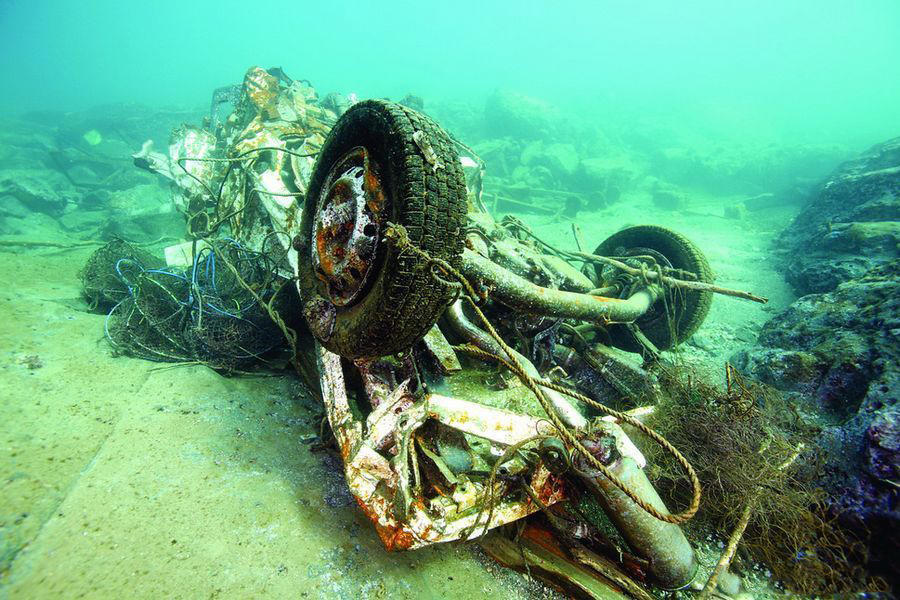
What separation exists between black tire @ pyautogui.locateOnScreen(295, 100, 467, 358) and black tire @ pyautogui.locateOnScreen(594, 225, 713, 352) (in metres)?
3.12

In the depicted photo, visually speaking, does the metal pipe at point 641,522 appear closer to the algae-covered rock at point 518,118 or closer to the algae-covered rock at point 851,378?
the algae-covered rock at point 851,378

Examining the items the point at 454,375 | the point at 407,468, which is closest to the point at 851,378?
the point at 454,375

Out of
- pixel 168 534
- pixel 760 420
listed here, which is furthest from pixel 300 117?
pixel 760 420

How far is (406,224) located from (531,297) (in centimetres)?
117

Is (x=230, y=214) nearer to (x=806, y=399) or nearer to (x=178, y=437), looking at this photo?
(x=178, y=437)

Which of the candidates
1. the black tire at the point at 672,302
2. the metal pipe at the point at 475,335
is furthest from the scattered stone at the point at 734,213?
the metal pipe at the point at 475,335

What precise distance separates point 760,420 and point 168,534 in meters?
3.98

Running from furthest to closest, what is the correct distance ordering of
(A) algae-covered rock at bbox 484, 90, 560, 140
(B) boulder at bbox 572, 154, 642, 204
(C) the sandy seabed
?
1. (A) algae-covered rock at bbox 484, 90, 560, 140
2. (B) boulder at bbox 572, 154, 642, 204
3. (C) the sandy seabed

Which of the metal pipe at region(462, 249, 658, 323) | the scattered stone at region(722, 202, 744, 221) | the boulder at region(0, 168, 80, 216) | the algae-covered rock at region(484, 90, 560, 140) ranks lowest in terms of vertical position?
the boulder at region(0, 168, 80, 216)

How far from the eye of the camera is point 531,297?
252 centimetres

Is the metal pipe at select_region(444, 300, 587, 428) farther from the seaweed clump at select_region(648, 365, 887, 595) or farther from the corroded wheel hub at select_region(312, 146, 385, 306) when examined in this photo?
the seaweed clump at select_region(648, 365, 887, 595)

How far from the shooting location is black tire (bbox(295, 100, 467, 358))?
69.2 inches

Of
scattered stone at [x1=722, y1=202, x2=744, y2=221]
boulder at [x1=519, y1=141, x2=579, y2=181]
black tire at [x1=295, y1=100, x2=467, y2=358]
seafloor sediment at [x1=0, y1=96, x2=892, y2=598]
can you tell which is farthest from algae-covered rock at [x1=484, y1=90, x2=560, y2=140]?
black tire at [x1=295, y1=100, x2=467, y2=358]

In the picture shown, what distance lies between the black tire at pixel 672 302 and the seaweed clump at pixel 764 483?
1.12 m
